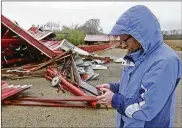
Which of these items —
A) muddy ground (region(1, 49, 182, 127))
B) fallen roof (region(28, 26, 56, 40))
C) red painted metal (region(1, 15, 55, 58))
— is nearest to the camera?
muddy ground (region(1, 49, 182, 127))

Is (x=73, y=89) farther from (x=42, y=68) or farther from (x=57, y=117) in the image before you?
(x=42, y=68)

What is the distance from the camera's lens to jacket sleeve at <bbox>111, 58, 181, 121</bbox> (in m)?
1.55

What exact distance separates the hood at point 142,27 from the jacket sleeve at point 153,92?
0.14 meters

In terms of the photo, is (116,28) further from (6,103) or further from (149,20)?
(6,103)

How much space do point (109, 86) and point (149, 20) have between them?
582 mm

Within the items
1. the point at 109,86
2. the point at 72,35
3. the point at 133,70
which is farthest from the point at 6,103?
the point at 72,35

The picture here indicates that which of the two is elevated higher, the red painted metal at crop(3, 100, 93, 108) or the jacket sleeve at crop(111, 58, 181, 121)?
the jacket sleeve at crop(111, 58, 181, 121)

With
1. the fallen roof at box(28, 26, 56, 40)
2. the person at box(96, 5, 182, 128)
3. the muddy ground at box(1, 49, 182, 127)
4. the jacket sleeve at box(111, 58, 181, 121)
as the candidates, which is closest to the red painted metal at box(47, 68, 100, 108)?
the muddy ground at box(1, 49, 182, 127)

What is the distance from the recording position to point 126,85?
69.8 inches

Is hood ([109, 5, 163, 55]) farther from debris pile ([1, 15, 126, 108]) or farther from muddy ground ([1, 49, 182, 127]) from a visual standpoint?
debris pile ([1, 15, 126, 108])

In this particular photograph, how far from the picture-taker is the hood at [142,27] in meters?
1.63

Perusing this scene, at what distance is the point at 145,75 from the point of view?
1614mm

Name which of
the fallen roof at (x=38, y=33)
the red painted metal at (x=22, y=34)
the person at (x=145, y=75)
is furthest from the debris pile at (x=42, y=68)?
the person at (x=145, y=75)

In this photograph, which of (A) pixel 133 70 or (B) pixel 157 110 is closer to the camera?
(B) pixel 157 110
